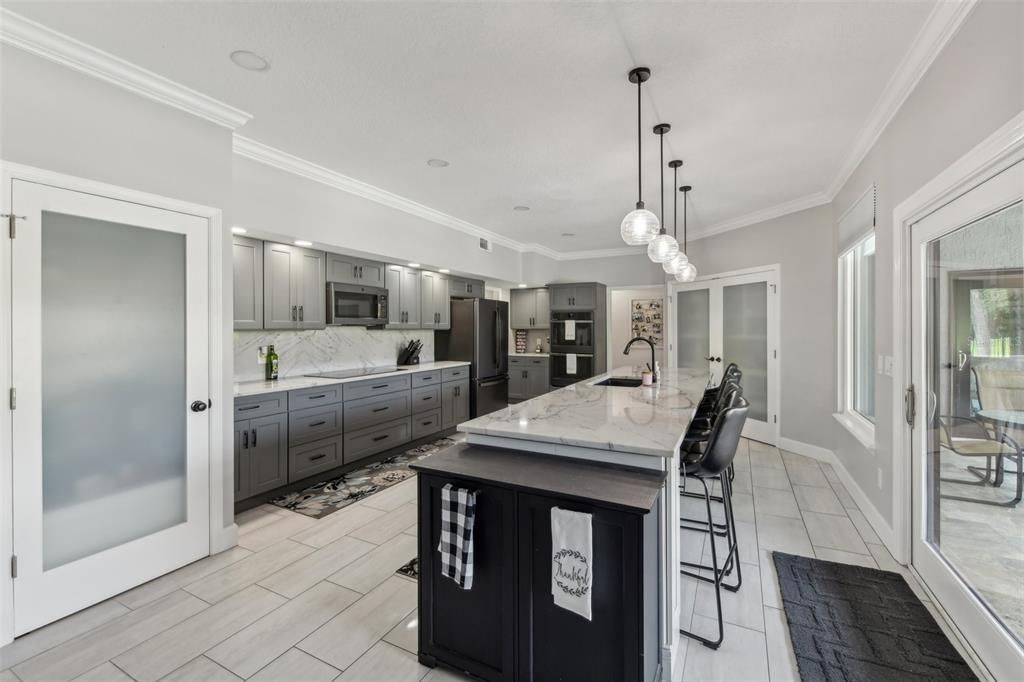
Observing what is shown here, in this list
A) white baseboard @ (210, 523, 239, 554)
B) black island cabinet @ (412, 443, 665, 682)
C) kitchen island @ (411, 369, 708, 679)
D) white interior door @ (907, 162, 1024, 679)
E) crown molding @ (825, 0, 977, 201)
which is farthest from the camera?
white baseboard @ (210, 523, 239, 554)

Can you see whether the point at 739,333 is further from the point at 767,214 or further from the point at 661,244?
the point at 661,244

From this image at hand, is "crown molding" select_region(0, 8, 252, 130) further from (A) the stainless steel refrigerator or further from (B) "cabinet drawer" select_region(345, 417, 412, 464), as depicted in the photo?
(A) the stainless steel refrigerator

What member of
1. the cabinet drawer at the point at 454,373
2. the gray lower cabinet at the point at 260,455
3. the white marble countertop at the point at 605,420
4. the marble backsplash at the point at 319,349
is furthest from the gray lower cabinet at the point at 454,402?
the white marble countertop at the point at 605,420

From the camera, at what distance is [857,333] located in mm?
3912

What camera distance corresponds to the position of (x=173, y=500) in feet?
8.18

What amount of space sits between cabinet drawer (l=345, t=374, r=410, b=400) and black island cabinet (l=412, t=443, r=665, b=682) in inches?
98.5

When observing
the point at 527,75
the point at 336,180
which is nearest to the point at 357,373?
the point at 336,180

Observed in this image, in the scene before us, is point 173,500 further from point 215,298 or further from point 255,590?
point 215,298

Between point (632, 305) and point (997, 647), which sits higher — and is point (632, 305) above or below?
above

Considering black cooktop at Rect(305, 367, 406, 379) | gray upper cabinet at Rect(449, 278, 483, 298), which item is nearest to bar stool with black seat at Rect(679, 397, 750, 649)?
black cooktop at Rect(305, 367, 406, 379)

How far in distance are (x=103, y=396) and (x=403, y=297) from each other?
3.07 metres

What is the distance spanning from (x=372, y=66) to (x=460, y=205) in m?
2.54

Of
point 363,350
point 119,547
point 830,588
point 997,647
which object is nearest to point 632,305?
point 363,350

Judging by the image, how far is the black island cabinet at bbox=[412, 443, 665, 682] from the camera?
1390mm
